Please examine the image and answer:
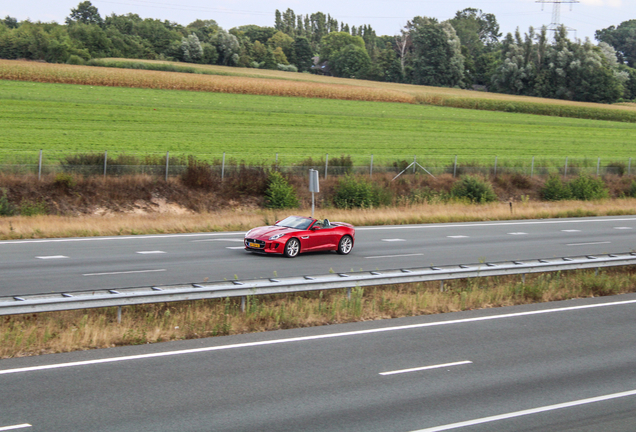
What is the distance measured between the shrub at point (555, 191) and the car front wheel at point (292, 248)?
1024 inches

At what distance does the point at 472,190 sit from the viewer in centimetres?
3828

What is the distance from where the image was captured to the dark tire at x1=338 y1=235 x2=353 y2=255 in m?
20.3

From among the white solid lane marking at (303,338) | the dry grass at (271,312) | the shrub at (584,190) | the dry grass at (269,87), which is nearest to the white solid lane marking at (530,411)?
the white solid lane marking at (303,338)

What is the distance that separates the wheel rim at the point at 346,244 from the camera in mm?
20328

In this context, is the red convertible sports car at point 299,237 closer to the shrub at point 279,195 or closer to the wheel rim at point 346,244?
the wheel rim at point 346,244

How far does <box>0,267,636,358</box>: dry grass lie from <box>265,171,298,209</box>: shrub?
17486 millimetres

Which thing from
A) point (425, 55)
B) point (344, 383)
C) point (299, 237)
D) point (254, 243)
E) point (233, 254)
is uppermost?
point (425, 55)

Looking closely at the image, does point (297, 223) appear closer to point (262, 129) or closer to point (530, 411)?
point (530, 411)

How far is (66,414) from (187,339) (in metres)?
3.33

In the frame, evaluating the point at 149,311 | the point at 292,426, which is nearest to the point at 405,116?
the point at 149,311

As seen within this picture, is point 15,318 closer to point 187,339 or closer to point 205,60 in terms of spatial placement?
point 187,339

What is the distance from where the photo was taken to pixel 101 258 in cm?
1800

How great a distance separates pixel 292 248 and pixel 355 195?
14.6 metres

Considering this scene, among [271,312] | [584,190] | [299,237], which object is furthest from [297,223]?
[584,190]
